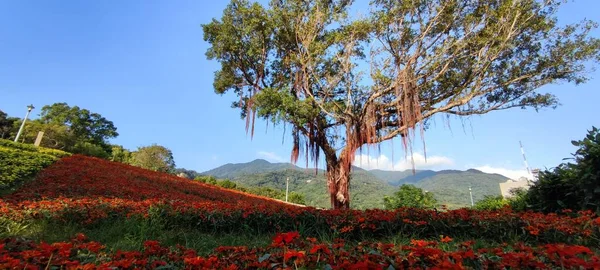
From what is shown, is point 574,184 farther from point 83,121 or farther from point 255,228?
point 83,121

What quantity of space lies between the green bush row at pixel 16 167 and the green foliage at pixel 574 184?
Answer: 8.97 metres

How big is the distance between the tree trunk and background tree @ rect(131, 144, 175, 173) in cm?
1723

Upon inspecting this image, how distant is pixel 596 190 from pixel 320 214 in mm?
3222

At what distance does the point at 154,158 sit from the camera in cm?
2277

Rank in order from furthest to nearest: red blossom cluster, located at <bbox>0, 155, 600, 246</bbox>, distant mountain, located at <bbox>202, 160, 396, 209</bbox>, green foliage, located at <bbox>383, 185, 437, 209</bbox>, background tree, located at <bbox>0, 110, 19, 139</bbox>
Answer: distant mountain, located at <bbox>202, 160, 396, 209</bbox>, background tree, located at <bbox>0, 110, 19, 139</bbox>, green foliage, located at <bbox>383, 185, 437, 209</bbox>, red blossom cluster, located at <bbox>0, 155, 600, 246</bbox>

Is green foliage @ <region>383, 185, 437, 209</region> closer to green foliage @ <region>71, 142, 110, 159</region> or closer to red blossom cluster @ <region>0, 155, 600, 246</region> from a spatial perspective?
red blossom cluster @ <region>0, 155, 600, 246</region>

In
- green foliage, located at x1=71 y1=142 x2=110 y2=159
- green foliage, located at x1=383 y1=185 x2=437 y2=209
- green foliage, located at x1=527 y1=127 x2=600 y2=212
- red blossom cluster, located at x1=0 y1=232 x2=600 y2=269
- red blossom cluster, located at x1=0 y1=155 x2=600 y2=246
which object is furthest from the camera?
green foliage, located at x1=71 y1=142 x2=110 y2=159

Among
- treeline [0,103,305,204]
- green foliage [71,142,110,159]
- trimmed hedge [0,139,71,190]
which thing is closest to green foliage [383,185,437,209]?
trimmed hedge [0,139,71,190]

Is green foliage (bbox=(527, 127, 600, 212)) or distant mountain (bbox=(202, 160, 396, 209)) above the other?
distant mountain (bbox=(202, 160, 396, 209))

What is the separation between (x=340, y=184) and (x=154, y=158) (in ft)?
60.4

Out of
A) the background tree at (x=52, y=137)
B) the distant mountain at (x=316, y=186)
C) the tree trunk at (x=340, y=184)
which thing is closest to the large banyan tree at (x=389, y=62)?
the tree trunk at (x=340, y=184)

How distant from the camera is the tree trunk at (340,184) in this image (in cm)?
815

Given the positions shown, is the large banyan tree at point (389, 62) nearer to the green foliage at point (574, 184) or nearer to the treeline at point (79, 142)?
the green foliage at point (574, 184)

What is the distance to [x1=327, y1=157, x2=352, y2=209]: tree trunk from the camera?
8.15 metres
